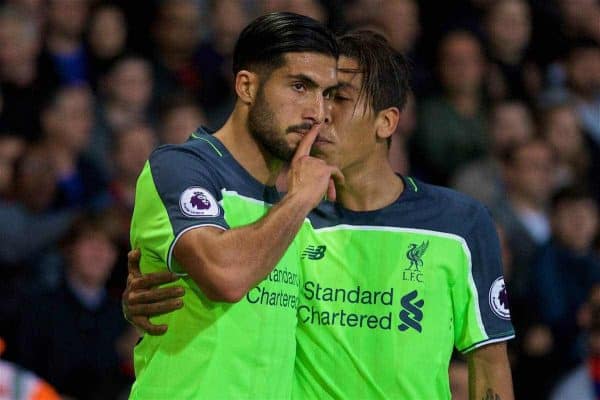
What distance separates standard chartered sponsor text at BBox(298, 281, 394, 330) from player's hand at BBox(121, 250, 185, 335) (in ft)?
2.03

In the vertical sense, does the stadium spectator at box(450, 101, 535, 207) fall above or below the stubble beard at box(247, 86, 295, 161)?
above

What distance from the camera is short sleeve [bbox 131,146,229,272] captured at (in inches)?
167

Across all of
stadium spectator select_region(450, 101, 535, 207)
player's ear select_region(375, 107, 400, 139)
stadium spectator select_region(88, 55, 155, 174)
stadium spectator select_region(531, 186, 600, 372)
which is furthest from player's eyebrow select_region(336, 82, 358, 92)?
stadium spectator select_region(450, 101, 535, 207)

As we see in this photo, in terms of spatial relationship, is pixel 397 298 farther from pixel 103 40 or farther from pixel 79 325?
pixel 103 40

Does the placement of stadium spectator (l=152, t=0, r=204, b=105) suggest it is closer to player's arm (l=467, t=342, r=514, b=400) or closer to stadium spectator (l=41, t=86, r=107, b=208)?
stadium spectator (l=41, t=86, r=107, b=208)

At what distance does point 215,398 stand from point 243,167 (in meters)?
0.82

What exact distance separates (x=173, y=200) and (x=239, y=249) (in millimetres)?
307

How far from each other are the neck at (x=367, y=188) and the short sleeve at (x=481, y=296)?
1.14 feet

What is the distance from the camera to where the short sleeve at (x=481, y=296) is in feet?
15.8

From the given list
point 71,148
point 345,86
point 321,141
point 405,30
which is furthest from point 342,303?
point 405,30

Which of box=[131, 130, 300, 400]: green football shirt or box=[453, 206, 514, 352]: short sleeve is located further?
box=[453, 206, 514, 352]: short sleeve

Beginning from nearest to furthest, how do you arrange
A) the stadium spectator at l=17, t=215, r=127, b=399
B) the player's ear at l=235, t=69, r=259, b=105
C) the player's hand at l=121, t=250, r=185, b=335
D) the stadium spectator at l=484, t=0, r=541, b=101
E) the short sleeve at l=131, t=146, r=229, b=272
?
the short sleeve at l=131, t=146, r=229, b=272, the player's hand at l=121, t=250, r=185, b=335, the player's ear at l=235, t=69, r=259, b=105, the stadium spectator at l=17, t=215, r=127, b=399, the stadium spectator at l=484, t=0, r=541, b=101

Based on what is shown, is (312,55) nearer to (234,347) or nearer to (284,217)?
(284,217)

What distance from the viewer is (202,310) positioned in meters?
4.32
